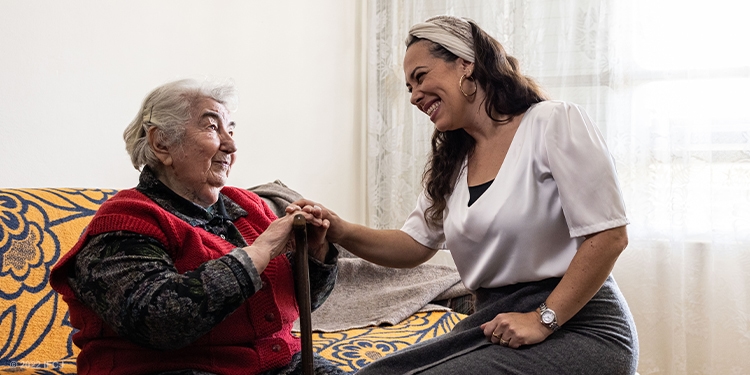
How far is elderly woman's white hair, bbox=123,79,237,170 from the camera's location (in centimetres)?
172

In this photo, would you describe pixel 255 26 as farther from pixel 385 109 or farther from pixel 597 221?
pixel 597 221

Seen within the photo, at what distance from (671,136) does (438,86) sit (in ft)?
7.01

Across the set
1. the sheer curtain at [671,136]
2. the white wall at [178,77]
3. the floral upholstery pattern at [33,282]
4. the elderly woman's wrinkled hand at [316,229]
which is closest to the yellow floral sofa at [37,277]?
the floral upholstery pattern at [33,282]

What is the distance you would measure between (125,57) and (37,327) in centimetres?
107

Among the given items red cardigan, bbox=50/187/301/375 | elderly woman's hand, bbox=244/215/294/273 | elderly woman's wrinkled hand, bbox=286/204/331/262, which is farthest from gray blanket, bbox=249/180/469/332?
elderly woman's hand, bbox=244/215/294/273

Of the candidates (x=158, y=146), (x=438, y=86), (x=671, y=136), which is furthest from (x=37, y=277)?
(x=671, y=136)

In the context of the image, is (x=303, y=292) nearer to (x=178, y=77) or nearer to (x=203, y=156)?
(x=203, y=156)

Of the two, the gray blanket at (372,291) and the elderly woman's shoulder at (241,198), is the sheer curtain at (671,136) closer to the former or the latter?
the gray blanket at (372,291)

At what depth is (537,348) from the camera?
1592mm

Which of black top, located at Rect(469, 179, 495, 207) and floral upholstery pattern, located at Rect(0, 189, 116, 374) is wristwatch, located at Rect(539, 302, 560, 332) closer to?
black top, located at Rect(469, 179, 495, 207)

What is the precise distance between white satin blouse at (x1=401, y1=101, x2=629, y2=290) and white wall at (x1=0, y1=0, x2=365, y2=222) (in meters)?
1.15

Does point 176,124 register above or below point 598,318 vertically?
above

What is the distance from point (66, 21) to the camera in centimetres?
234

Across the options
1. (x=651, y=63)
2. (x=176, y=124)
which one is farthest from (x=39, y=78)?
(x=651, y=63)
